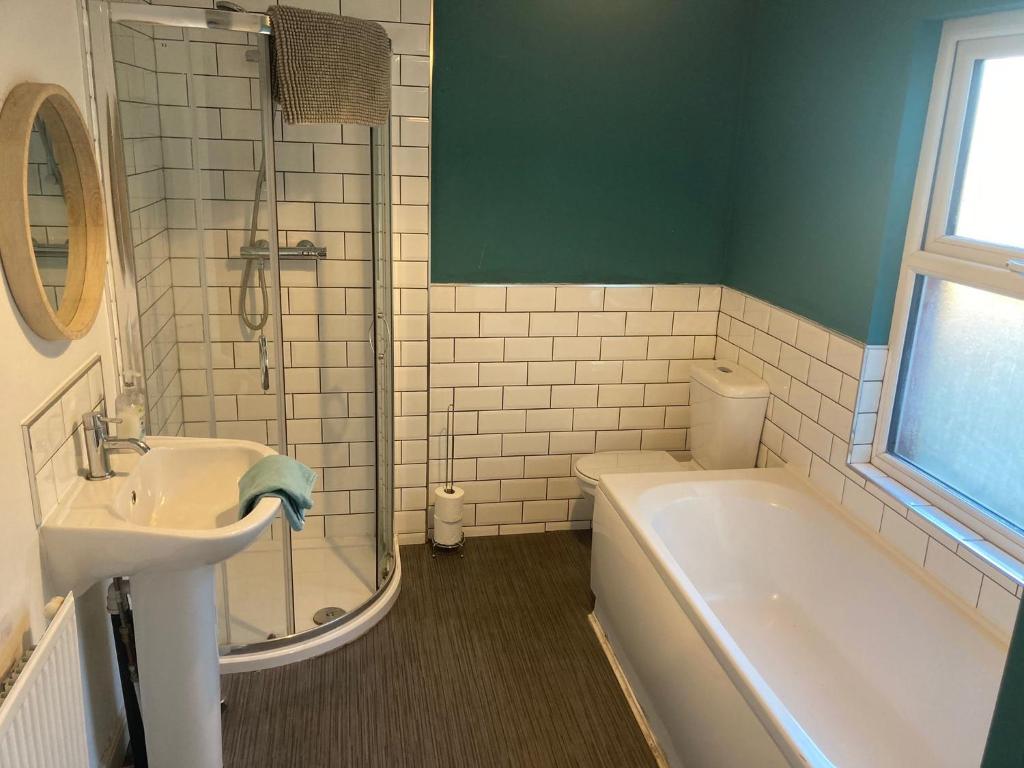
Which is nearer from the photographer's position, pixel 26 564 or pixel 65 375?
pixel 26 564

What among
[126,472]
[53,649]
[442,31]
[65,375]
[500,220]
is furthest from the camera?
[500,220]

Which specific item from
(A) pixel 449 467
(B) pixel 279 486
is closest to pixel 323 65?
(B) pixel 279 486

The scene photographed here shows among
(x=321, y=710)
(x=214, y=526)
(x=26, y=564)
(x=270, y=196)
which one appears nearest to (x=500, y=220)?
(x=270, y=196)

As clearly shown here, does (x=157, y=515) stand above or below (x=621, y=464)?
above

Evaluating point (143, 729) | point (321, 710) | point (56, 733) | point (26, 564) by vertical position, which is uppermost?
point (26, 564)

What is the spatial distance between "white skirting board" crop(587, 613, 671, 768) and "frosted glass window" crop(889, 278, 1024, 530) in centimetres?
122

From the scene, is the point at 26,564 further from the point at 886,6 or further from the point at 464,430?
the point at 886,6

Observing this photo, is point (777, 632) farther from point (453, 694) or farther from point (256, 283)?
point (256, 283)

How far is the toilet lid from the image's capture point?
3514mm

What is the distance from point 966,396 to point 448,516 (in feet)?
6.75

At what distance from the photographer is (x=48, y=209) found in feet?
6.41

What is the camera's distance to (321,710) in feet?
8.82

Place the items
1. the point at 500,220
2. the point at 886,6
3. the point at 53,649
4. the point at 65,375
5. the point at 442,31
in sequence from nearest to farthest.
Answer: the point at 53,649 < the point at 65,375 < the point at 886,6 < the point at 442,31 < the point at 500,220

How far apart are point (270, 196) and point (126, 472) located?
1003 mm
